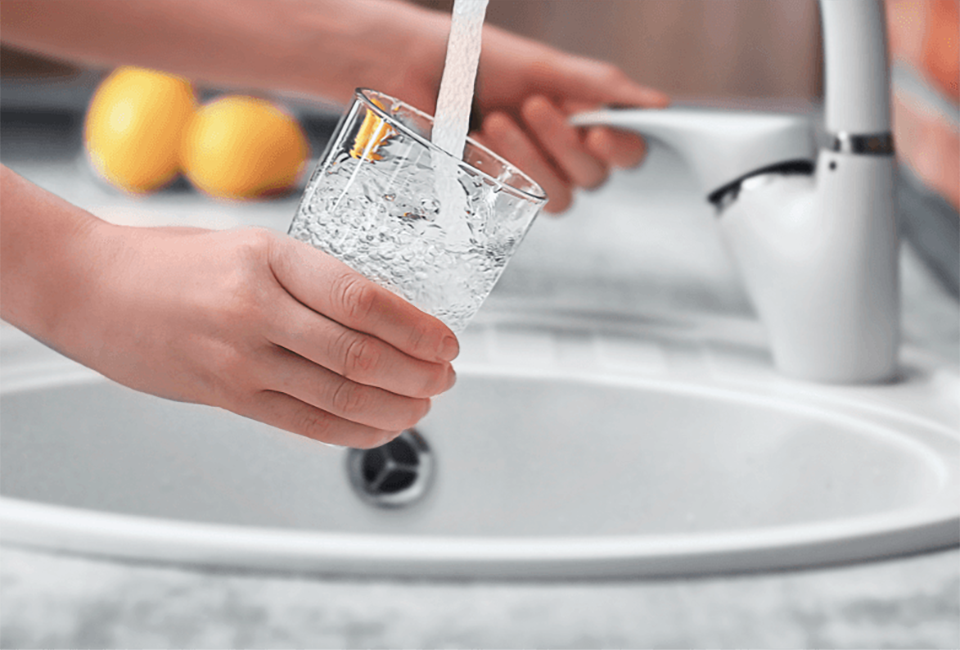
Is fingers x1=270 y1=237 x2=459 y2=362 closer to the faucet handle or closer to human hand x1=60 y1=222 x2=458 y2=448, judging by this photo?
human hand x1=60 y1=222 x2=458 y2=448

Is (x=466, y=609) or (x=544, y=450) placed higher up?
(x=466, y=609)

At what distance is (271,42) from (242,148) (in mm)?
150

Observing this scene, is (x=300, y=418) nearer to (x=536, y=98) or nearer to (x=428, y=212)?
(x=428, y=212)

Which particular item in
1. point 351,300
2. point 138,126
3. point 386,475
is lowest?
point 386,475

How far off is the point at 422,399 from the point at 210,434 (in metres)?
0.25

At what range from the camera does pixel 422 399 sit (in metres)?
0.40

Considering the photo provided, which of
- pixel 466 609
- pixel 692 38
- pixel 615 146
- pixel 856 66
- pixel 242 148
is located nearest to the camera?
pixel 466 609

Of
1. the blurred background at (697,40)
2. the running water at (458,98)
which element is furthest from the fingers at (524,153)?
the blurred background at (697,40)

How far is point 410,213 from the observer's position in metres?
0.33

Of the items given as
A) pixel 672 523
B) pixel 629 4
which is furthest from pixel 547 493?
pixel 629 4

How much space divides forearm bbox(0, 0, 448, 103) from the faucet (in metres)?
0.25

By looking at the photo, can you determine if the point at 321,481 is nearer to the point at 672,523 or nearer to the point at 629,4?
the point at 672,523

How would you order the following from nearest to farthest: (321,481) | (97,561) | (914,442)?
(97,561) < (914,442) < (321,481)

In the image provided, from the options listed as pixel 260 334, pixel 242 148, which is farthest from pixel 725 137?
pixel 242 148
